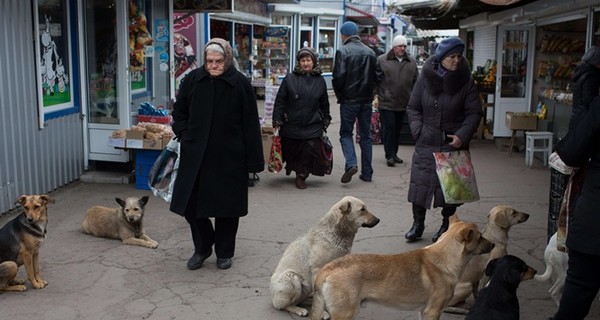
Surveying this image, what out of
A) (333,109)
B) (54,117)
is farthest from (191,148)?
(333,109)

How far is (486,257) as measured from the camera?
16.3 ft

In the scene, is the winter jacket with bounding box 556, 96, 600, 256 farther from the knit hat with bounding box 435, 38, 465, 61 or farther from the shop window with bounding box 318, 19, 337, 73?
the shop window with bounding box 318, 19, 337, 73

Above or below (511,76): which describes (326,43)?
above

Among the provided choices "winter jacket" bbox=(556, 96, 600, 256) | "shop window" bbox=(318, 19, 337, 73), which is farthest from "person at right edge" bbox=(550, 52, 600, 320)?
"shop window" bbox=(318, 19, 337, 73)

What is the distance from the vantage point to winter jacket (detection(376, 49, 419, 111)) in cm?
1112

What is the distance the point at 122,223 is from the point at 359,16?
2696 cm

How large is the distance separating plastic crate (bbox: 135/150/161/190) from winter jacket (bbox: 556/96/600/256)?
575 centimetres

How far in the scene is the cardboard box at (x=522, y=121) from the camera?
478 inches

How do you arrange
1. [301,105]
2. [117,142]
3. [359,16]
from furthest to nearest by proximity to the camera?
[359,16]
[301,105]
[117,142]

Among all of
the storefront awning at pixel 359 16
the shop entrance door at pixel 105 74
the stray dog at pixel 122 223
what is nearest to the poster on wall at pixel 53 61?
the shop entrance door at pixel 105 74

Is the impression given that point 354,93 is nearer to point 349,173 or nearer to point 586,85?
point 349,173

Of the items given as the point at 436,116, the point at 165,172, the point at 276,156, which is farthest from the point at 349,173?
the point at 165,172

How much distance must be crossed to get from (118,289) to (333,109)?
50.2 feet

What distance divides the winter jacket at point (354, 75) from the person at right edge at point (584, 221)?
558cm
